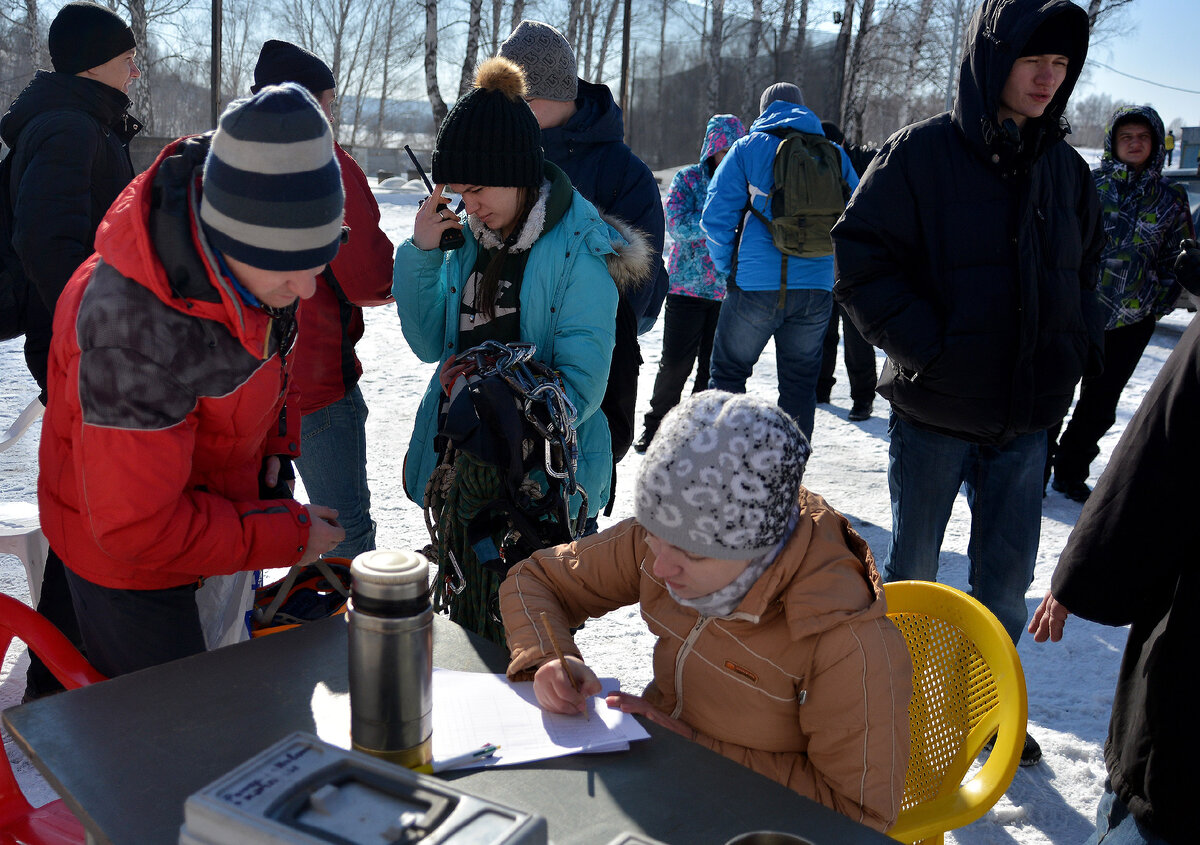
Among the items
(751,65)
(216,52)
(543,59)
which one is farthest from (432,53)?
(543,59)

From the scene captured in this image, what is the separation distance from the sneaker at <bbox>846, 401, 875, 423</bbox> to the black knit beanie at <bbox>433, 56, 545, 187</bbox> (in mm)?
4229

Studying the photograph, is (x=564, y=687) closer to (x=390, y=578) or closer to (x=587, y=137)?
(x=390, y=578)

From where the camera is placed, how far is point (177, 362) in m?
1.62

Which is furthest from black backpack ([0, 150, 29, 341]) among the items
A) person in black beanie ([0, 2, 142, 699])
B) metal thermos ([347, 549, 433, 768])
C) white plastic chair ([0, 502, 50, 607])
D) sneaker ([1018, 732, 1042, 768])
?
sneaker ([1018, 732, 1042, 768])

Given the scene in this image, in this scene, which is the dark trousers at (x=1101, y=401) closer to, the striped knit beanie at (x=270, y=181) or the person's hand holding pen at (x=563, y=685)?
the person's hand holding pen at (x=563, y=685)

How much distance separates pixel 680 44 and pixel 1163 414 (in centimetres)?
3282

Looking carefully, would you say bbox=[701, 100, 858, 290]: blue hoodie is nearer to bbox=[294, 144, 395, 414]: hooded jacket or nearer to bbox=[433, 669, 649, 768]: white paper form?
bbox=[294, 144, 395, 414]: hooded jacket

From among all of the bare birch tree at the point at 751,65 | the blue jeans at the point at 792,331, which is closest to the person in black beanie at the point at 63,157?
the blue jeans at the point at 792,331

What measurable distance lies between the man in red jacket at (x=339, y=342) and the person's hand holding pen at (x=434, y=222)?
24cm

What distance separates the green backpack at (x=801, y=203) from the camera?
455cm

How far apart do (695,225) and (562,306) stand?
323 cm

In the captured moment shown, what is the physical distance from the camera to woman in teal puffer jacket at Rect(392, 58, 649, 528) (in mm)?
2367

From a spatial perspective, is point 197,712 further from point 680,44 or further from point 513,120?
point 680,44

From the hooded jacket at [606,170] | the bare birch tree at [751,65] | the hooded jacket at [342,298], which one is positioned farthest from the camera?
the bare birch tree at [751,65]
